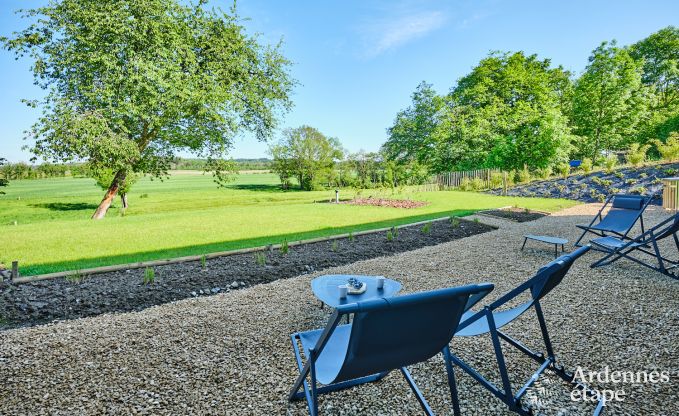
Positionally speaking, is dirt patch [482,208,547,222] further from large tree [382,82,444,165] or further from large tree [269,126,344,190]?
large tree [269,126,344,190]

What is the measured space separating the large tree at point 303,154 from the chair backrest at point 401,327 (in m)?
32.2

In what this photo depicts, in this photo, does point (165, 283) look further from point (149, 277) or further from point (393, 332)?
point (393, 332)

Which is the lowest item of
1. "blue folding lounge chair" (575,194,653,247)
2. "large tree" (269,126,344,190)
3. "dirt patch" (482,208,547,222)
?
"dirt patch" (482,208,547,222)

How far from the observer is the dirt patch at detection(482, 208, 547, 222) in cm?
1097

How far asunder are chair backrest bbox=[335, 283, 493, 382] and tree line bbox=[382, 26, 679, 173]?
90.1ft

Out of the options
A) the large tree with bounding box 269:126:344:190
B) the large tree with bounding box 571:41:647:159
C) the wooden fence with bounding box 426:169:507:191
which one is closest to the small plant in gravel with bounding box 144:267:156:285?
the wooden fence with bounding box 426:169:507:191

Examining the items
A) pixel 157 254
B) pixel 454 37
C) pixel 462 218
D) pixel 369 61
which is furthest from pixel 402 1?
pixel 369 61

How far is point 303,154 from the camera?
114 ft

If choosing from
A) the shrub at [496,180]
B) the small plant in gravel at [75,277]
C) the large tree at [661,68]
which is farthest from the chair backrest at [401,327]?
the large tree at [661,68]

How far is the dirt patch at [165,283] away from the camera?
14.1 ft

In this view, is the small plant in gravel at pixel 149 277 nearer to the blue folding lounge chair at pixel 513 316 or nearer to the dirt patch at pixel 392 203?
the blue folding lounge chair at pixel 513 316

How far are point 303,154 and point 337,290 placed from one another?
3227 cm

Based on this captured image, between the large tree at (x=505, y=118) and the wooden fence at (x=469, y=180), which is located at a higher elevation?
the large tree at (x=505, y=118)

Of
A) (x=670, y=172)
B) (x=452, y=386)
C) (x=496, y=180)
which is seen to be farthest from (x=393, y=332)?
(x=496, y=180)
